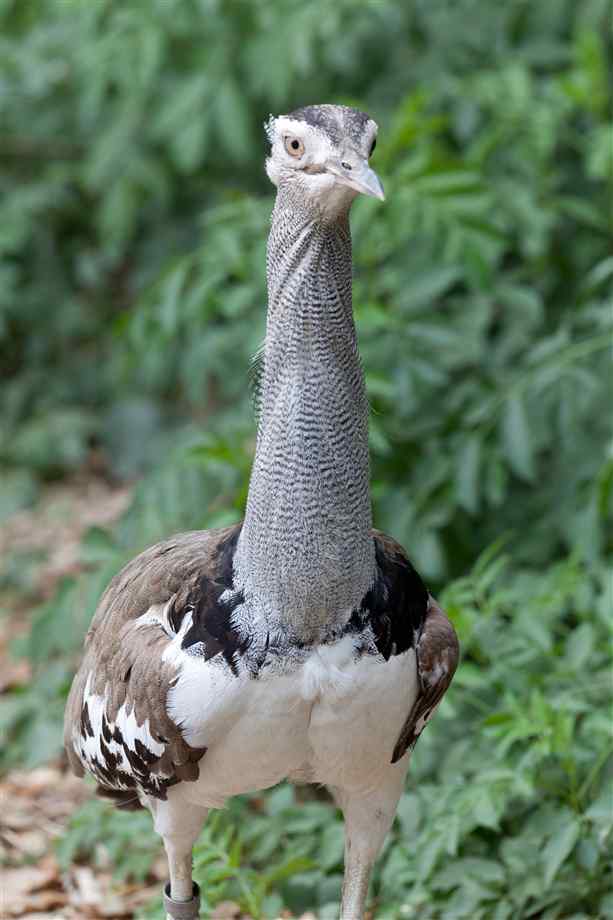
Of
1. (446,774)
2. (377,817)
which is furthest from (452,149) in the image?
(377,817)

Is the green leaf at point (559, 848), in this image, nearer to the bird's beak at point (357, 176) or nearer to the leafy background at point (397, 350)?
the leafy background at point (397, 350)

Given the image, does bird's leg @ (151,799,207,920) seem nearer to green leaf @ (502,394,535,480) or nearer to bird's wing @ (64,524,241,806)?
bird's wing @ (64,524,241,806)

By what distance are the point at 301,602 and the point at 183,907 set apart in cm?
86

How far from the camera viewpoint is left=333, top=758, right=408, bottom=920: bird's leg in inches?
103

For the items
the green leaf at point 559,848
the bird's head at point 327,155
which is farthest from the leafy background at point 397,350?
the bird's head at point 327,155

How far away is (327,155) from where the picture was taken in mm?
2170

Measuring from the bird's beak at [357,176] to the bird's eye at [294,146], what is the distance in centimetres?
7

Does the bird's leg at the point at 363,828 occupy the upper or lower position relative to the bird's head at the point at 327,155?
lower

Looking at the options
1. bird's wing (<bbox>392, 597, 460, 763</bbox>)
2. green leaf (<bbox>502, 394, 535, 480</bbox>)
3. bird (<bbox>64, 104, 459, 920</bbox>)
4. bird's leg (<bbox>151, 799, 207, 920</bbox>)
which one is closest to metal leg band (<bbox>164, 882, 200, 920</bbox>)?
bird's leg (<bbox>151, 799, 207, 920</bbox>)

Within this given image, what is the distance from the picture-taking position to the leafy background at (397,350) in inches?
126

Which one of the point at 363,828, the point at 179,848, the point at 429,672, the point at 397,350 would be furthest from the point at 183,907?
the point at 397,350

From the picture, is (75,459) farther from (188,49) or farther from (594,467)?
(594,467)

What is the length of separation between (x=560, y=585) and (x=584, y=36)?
1.97m

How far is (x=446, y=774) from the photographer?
10.8ft
